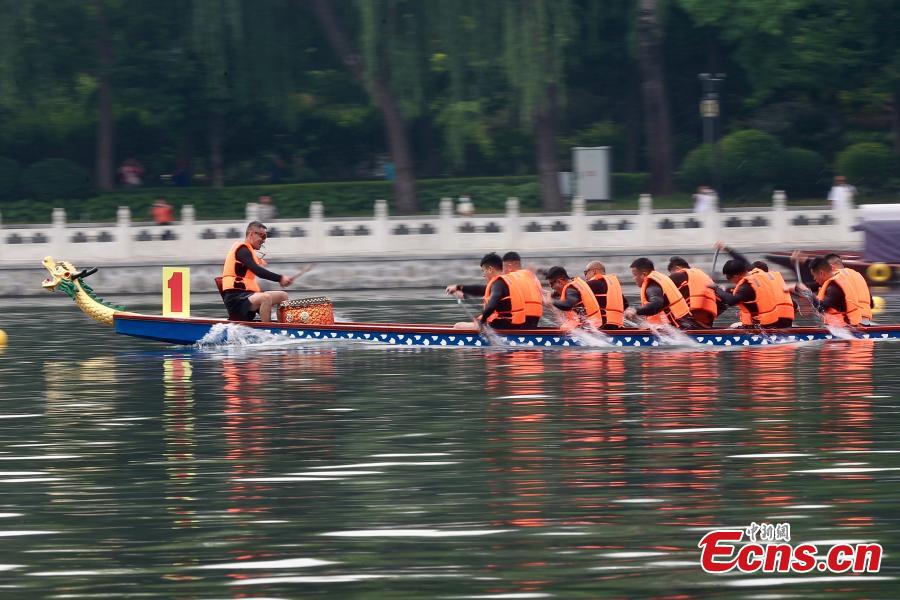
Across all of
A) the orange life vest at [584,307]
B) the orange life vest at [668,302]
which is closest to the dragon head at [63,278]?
the orange life vest at [584,307]

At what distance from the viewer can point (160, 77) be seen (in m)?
43.6

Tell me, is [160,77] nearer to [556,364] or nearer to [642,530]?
[556,364]

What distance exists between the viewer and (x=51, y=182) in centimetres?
4253

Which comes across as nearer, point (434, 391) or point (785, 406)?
point (785, 406)

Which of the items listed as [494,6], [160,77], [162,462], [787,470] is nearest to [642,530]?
[787,470]

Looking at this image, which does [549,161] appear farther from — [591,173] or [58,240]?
[58,240]

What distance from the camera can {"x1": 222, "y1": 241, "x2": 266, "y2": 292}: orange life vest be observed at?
2023 centimetres

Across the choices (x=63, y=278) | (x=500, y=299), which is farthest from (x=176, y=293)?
(x=500, y=299)

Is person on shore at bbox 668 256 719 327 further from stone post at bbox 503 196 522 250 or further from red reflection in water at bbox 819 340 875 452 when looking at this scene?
stone post at bbox 503 196 522 250

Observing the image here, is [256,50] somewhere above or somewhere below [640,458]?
above

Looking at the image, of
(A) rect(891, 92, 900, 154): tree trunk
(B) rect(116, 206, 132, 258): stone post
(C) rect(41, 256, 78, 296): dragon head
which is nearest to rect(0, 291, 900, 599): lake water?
(C) rect(41, 256, 78, 296): dragon head

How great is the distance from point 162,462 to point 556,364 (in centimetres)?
722

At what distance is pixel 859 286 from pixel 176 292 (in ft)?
26.7

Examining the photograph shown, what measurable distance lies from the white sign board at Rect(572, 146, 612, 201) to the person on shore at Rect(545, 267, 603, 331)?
2065 cm
